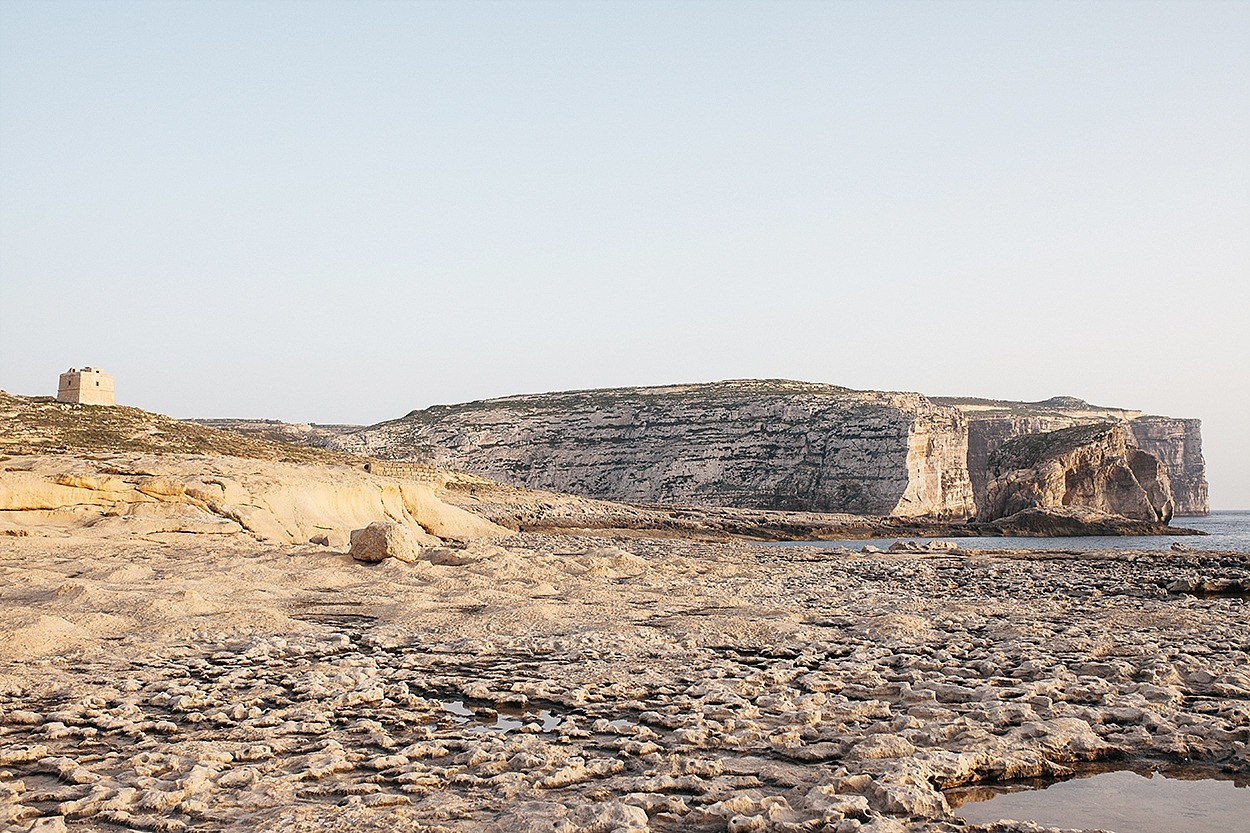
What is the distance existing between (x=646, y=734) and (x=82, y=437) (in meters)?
30.2

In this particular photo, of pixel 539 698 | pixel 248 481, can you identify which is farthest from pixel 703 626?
pixel 248 481

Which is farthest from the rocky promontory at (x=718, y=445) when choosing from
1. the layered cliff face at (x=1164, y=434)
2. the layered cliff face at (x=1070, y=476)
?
the layered cliff face at (x=1164, y=434)

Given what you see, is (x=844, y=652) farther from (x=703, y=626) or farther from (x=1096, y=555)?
(x=1096, y=555)

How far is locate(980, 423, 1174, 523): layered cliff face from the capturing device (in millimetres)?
66125

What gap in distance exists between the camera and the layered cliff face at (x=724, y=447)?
3012 inches

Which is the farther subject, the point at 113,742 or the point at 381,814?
the point at 113,742

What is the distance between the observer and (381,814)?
4922 mm

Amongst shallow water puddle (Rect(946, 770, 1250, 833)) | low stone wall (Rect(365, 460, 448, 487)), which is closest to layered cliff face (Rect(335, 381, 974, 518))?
low stone wall (Rect(365, 460, 448, 487))

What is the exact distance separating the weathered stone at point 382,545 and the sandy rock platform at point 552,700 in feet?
5.41

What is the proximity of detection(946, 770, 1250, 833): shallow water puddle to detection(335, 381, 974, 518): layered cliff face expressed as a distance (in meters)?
69.7

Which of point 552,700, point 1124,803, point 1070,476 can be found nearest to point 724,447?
point 1070,476

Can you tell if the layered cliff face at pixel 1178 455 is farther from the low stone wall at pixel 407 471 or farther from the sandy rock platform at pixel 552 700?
the sandy rock platform at pixel 552 700

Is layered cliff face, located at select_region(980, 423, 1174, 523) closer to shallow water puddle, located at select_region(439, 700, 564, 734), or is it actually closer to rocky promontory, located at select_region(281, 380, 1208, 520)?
rocky promontory, located at select_region(281, 380, 1208, 520)

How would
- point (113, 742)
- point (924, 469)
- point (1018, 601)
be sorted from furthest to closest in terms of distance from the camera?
point (924, 469) < point (1018, 601) < point (113, 742)
